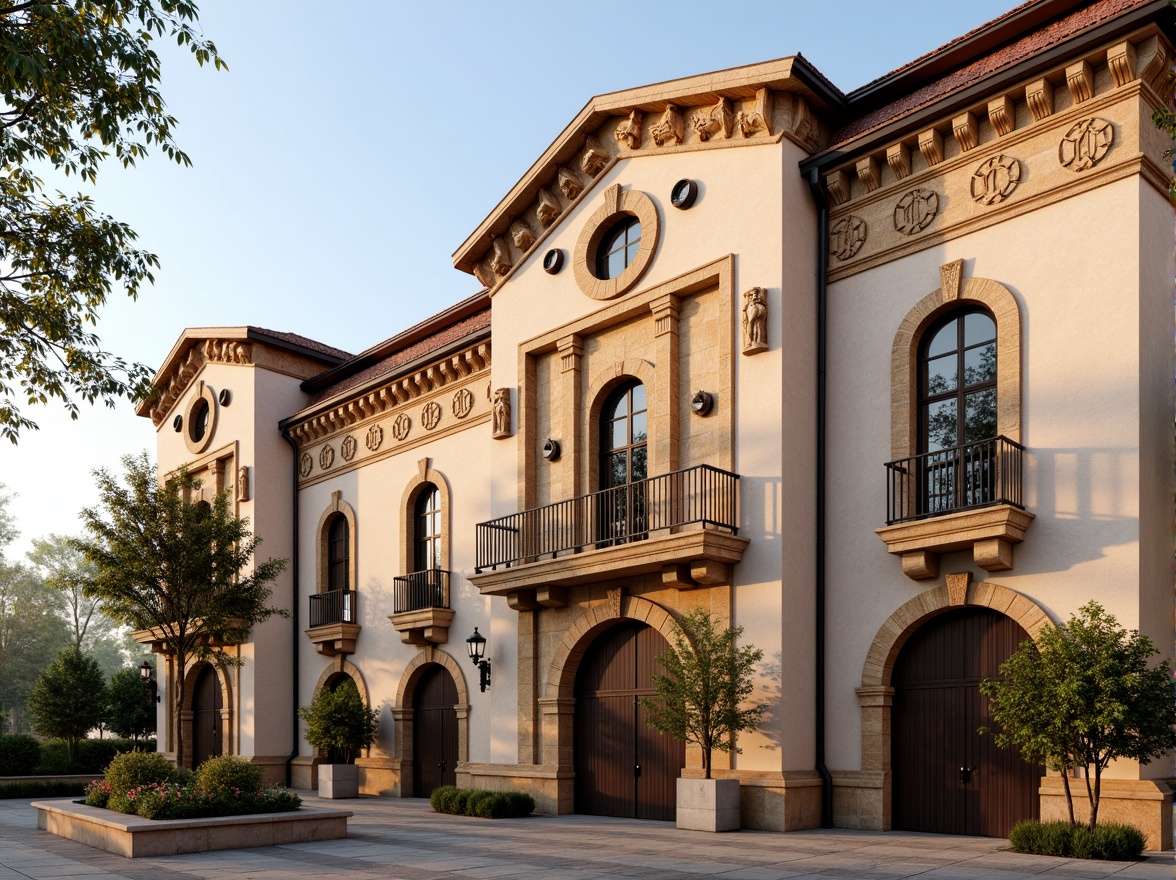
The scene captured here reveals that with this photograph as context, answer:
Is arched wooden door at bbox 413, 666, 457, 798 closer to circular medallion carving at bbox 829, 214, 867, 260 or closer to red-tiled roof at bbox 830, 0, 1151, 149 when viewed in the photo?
circular medallion carving at bbox 829, 214, 867, 260

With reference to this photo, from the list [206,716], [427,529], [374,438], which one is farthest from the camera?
[206,716]

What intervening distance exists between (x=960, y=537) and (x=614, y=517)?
612cm

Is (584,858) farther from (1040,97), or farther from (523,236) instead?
(523,236)

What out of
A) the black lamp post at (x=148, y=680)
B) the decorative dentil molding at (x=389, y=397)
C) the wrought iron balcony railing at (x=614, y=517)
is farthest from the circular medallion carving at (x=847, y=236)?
the black lamp post at (x=148, y=680)

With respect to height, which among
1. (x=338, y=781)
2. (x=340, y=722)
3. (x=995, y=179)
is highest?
(x=995, y=179)

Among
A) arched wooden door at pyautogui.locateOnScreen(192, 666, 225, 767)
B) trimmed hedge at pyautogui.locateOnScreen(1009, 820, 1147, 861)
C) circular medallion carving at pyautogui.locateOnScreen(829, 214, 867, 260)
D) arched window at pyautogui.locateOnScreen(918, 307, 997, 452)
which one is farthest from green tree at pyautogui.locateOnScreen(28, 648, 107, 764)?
trimmed hedge at pyautogui.locateOnScreen(1009, 820, 1147, 861)

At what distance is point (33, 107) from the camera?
1154 centimetres

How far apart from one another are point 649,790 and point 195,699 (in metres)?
18.2

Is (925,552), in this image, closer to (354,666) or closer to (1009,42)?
(1009,42)

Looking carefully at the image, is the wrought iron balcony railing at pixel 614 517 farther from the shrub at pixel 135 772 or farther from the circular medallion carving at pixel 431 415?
the shrub at pixel 135 772

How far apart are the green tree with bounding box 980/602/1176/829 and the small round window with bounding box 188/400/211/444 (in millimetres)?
25070

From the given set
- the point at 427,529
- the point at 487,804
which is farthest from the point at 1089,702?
the point at 427,529

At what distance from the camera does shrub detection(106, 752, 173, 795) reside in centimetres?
1636

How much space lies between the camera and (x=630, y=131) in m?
18.9
